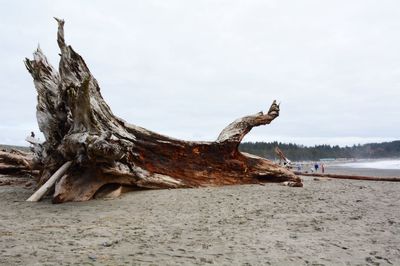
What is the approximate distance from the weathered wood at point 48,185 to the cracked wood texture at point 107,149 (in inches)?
6.4

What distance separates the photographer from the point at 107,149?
6.17 metres

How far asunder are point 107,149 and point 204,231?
2694 millimetres

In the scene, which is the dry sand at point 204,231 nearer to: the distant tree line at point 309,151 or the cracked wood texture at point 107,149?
the cracked wood texture at point 107,149

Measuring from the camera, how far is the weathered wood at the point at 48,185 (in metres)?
6.56

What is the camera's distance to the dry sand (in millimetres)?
3158

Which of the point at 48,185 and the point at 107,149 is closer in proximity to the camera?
the point at 107,149

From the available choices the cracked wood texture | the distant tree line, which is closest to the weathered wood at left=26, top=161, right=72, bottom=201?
the cracked wood texture

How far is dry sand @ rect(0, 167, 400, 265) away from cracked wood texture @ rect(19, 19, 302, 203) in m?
0.68

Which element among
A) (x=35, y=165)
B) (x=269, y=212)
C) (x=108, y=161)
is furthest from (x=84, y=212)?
(x=35, y=165)

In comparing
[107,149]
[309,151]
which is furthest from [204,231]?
[309,151]

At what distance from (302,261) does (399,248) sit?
1.08m

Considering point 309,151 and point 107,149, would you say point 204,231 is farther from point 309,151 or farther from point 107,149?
point 309,151

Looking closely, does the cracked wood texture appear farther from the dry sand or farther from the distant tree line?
the distant tree line

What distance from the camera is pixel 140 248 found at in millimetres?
3393
